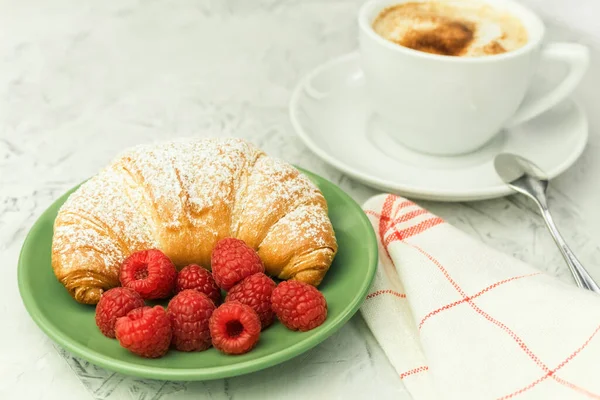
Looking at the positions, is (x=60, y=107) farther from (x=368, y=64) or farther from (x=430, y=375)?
(x=430, y=375)

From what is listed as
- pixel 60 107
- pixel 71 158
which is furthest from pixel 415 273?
pixel 60 107

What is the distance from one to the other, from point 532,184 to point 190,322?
64 centimetres

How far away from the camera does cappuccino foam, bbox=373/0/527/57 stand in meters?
1.20

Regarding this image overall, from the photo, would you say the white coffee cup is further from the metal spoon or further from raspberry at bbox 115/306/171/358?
raspberry at bbox 115/306/171/358

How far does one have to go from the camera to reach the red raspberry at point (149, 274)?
859mm

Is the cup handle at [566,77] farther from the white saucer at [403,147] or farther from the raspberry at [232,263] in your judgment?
the raspberry at [232,263]

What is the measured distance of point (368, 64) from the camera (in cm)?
122

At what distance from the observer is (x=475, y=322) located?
84 centimetres

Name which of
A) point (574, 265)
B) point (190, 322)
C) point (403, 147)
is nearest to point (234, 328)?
point (190, 322)

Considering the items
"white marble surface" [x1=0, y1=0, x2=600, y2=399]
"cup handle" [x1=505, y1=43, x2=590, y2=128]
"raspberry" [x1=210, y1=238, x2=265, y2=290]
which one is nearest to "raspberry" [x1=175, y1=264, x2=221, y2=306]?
"raspberry" [x1=210, y1=238, x2=265, y2=290]

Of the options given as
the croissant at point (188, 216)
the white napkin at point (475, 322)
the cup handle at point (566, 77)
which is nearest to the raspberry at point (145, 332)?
the croissant at point (188, 216)

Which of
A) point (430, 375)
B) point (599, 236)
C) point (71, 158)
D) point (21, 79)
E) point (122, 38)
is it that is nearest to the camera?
point (430, 375)

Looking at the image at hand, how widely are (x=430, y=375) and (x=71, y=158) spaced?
82 centimetres

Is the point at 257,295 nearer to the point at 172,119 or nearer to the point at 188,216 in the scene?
the point at 188,216
